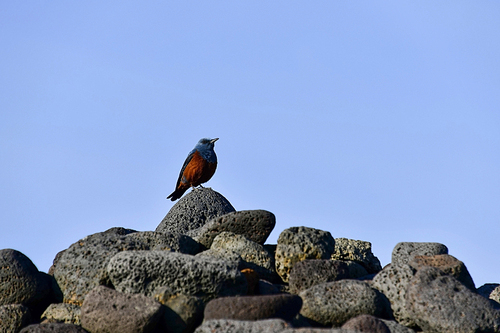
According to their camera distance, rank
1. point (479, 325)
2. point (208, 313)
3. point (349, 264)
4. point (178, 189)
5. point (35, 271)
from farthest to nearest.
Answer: point (178, 189), point (349, 264), point (35, 271), point (479, 325), point (208, 313)

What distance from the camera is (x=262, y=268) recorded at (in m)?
8.21

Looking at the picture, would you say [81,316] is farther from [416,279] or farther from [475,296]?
[475,296]

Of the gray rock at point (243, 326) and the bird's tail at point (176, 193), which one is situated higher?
the bird's tail at point (176, 193)

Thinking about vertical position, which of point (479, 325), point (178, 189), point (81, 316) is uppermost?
point (178, 189)

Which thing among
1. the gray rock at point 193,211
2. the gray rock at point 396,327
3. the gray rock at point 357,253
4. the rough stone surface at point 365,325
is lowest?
the rough stone surface at point 365,325

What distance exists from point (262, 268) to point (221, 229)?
110 centimetres

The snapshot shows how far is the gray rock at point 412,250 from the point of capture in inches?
357

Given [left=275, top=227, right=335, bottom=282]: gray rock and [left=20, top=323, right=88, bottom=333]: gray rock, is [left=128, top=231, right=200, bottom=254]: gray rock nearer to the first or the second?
[left=275, top=227, right=335, bottom=282]: gray rock

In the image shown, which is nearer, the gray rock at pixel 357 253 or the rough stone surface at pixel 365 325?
the rough stone surface at pixel 365 325

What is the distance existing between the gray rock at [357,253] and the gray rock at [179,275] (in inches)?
107

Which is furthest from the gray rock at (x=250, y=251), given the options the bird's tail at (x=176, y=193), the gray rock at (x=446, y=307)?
the bird's tail at (x=176, y=193)

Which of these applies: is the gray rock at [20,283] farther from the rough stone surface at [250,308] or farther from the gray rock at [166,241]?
the rough stone surface at [250,308]

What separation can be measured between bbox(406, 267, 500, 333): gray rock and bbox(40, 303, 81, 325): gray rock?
391cm

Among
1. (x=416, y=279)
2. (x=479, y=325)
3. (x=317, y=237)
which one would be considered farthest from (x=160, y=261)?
(x=479, y=325)
